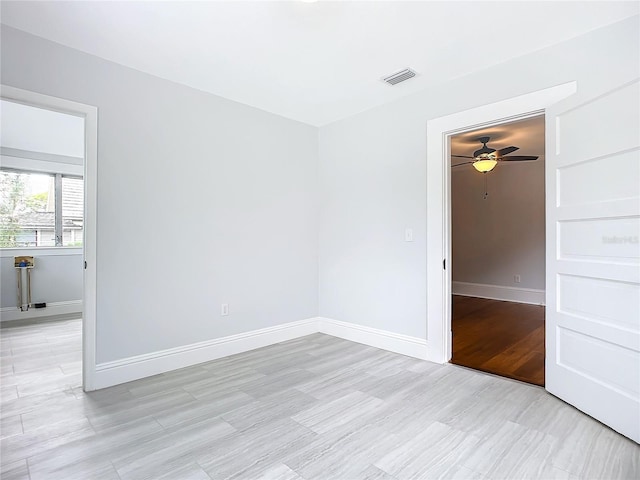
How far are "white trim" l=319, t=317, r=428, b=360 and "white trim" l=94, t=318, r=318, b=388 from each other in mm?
275

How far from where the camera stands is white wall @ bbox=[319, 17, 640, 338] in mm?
2445

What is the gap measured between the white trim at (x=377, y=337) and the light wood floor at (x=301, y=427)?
0.69ft

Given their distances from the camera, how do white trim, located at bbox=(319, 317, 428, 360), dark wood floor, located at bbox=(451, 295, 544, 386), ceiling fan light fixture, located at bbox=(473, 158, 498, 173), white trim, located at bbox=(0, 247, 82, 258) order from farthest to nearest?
white trim, located at bbox=(0, 247, 82, 258)
ceiling fan light fixture, located at bbox=(473, 158, 498, 173)
white trim, located at bbox=(319, 317, 428, 360)
dark wood floor, located at bbox=(451, 295, 544, 386)

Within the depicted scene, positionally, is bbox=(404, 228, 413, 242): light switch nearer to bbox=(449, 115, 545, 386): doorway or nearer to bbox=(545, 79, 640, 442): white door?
bbox=(545, 79, 640, 442): white door

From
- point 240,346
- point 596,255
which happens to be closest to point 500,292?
point 596,255

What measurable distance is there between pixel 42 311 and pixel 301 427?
16.4 feet

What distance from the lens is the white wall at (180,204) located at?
2.63 m

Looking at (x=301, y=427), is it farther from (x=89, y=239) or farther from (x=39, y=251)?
(x=39, y=251)

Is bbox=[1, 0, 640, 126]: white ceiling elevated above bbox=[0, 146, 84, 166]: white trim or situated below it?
above

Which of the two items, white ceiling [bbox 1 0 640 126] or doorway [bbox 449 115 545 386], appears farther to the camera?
doorway [bbox 449 115 545 386]

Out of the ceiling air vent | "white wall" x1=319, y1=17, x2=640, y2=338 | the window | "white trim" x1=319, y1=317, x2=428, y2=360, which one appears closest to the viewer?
"white wall" x1=319, y1=17, x2=640, y2=338

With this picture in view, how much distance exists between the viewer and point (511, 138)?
4832 millimetres

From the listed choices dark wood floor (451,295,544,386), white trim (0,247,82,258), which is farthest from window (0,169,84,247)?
dark wood floor (451,295,544,386)

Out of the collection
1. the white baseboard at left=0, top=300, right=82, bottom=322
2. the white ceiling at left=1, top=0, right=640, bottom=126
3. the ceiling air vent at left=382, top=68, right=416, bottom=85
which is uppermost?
the ceiling air vent at left=382, top=68, right=416, bottom=85
